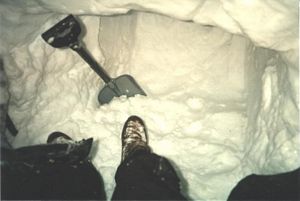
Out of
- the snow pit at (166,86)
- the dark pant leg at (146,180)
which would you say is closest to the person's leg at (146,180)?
the dark pant leg at (146,180)

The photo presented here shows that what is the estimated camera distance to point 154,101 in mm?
2102

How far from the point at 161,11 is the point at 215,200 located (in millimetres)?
944

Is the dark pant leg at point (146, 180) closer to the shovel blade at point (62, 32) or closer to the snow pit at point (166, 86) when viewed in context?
the snow pit at point (166, 86)

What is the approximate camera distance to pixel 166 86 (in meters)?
2.18

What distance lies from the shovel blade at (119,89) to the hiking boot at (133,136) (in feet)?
0.66

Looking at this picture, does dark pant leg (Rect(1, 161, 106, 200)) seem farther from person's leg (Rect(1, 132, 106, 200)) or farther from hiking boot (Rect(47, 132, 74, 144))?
hiking boot (Rect(47, 132, 74, 144))

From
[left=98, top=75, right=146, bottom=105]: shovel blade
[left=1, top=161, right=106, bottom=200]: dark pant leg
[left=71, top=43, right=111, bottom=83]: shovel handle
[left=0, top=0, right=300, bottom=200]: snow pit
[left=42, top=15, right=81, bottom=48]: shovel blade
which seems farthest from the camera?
[left=98, top=75, right=146, bottom=105]: shovel blade

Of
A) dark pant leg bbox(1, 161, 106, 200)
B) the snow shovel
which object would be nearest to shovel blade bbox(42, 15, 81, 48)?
the snow shovel

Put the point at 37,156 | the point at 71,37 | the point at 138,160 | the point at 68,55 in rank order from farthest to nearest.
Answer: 1. the point at 68,55
2. the point at 71,37
3. the point at 138,160
4. the point at 37,156

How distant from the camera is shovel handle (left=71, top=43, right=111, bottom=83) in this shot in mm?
1911

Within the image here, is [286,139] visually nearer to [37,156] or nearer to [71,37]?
[37,156]

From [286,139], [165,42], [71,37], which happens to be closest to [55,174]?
[71,37]

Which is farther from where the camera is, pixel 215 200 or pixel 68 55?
pixel 68 55

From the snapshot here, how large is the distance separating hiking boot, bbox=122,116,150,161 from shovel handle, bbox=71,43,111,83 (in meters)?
0.29
